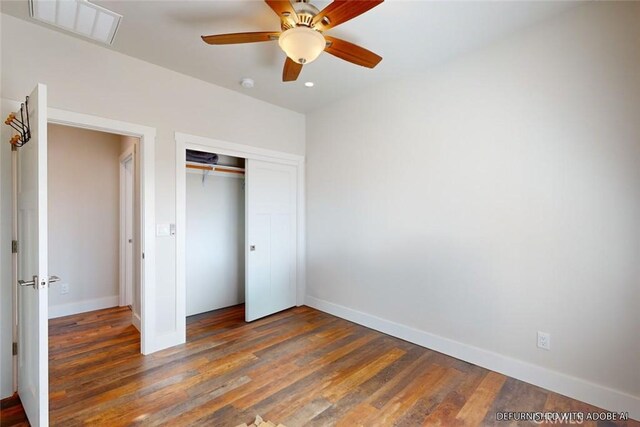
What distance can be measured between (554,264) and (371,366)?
1622 millimetres

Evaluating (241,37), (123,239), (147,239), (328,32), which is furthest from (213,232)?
(328,32)

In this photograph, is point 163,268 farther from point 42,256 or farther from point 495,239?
point 495,239

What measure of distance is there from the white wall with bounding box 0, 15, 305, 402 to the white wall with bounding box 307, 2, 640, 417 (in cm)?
138

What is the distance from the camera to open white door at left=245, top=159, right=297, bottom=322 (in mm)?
3527

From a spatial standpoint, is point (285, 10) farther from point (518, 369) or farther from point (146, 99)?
point (518, 369)

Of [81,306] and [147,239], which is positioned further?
[81,306]

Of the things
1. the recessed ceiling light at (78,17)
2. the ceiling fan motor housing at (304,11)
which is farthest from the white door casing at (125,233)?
the ceiling fan motor housing at (304,11)

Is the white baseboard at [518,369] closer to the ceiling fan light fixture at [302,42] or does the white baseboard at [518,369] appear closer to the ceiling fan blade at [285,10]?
the ceiling fan light fixture at [302,42]

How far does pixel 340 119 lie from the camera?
11.9ft

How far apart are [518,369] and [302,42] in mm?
2822

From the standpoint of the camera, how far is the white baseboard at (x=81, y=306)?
3609mm

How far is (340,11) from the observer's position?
5.31 feet

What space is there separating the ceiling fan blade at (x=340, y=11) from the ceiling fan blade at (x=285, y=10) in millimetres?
121

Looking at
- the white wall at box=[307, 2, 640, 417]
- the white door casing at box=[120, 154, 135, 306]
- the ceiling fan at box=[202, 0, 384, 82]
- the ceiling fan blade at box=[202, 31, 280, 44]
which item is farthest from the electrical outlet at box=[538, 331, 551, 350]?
the white door casing at box=[120, 154, 135, 306]
